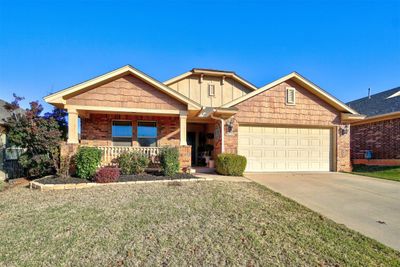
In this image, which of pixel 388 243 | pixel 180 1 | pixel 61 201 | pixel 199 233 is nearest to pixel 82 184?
pixel 61 201

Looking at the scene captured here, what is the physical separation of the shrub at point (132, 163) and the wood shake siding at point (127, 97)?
2204 mm

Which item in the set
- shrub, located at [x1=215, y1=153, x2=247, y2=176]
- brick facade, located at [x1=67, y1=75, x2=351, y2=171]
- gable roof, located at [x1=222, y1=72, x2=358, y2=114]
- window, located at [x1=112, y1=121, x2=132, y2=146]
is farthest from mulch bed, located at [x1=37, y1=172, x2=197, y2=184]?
gable roof, located at [x1=222, y1=72, x2=358, y2=114]

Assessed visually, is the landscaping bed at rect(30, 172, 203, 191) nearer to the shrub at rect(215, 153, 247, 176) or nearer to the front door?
the shrub at rect(215, 153, 247, 176)

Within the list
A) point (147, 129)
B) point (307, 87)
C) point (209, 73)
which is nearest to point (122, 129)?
point (147, 129)

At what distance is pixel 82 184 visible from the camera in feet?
26.0

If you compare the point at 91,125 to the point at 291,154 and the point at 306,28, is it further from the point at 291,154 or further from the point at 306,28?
the point at 306,28

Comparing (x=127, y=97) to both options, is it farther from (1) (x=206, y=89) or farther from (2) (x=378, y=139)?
(2) (x=378, y=139)

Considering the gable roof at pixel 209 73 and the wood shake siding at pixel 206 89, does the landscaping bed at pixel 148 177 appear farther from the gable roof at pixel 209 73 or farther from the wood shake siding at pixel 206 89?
the gable roof at pixel 209 73

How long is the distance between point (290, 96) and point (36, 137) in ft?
38.3

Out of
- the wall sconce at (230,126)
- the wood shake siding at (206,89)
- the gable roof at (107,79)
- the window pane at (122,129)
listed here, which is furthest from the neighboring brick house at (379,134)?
the window pane at (122,129)

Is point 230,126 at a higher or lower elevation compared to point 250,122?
lower

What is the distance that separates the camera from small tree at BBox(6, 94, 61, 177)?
9164 millimetres

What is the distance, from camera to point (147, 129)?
12469 mm

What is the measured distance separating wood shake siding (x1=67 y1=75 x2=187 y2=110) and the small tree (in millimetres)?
1341
